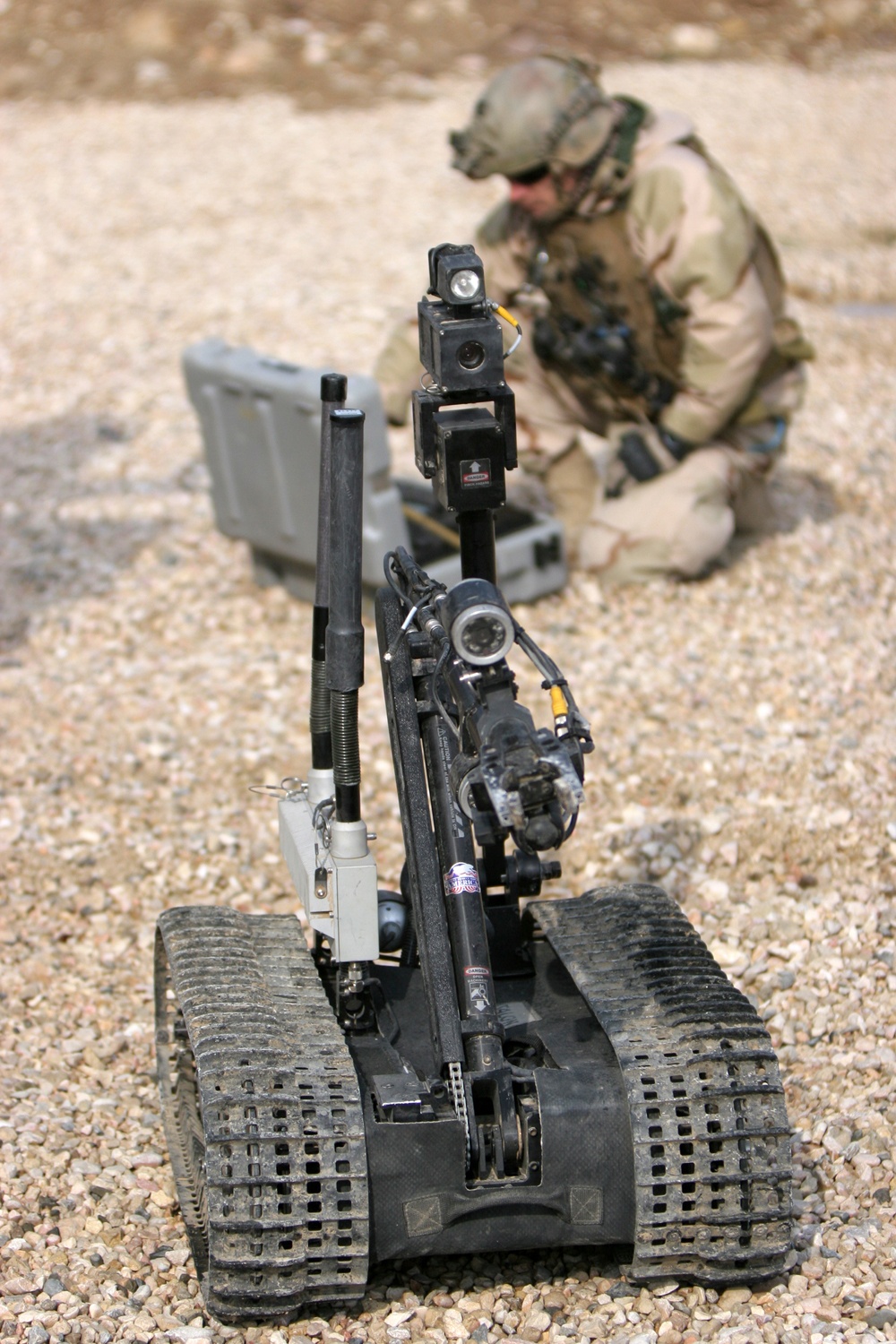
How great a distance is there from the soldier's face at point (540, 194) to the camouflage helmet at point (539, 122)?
0.16 metres

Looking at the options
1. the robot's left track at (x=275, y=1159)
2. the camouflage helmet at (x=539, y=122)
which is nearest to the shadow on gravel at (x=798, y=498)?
the camouflage helmet at (x=539, y=122)

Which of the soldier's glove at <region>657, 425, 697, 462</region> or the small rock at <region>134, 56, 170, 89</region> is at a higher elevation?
the small rock at <region>134, 56, 170, 89</region>

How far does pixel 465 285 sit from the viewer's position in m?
3.60

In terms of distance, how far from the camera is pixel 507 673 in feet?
11.1

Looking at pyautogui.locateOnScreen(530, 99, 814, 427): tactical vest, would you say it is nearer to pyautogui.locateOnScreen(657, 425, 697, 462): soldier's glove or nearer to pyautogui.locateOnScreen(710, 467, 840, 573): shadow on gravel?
pyautogui.locateOnScreen(657, 425, 697, 462): soldier's glove

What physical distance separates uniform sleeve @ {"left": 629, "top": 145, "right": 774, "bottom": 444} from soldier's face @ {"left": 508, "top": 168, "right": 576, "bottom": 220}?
1.10 ft

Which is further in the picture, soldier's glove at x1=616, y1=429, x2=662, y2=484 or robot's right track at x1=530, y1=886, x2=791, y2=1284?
soldier's glove at x1=616, y1=429, x2=662, y2=484

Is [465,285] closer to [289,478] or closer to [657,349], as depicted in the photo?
[289,478]

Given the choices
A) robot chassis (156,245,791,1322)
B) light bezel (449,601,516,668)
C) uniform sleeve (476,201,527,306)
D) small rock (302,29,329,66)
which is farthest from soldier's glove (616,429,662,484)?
small rock (302,29,329,66)

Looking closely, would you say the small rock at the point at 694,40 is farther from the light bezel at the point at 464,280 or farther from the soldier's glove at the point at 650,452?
the light bezel at the point at 464,280

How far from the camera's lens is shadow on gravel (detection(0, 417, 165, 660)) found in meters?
8.24

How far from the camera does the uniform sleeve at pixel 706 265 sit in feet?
24.6

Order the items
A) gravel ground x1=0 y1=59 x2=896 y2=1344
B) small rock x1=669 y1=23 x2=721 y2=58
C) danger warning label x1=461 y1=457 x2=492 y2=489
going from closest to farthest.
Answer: danger warning label x1=461 y1=457 x2=492 y2=489
gravel ground x1=0 y1=59 x2=896 y2=1344
small rock x1=669 y1=23 x2=721 y2=58

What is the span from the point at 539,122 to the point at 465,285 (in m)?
4.07
